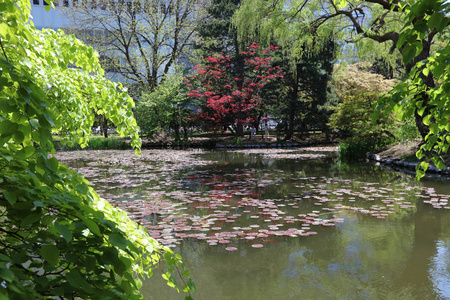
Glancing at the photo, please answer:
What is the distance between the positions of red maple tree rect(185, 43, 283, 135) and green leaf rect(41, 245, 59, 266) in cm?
2034

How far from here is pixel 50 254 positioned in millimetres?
1071

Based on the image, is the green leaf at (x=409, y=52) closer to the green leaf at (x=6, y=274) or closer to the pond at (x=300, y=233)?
the green leaf at (x=6, y=274)

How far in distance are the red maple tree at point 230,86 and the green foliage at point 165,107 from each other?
0.81m

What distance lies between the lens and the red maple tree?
847 inches

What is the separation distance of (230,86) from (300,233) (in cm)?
1859

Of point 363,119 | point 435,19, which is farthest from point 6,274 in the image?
point 363,119

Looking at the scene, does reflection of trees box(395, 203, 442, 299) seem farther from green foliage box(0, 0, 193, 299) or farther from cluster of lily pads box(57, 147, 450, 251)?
green foliage box(0, 0, 193, 299)

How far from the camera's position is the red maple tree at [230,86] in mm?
21516

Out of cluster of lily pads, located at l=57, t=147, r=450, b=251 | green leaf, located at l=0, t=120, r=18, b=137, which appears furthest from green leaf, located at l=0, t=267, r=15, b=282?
cluster of lily pads, located at l=57, t=147, r=450, b=251

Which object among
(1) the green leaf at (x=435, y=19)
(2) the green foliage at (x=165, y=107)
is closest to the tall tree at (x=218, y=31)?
(2) the green foliage at (x=165, y=107)

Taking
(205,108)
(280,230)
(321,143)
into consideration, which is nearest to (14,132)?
(280,230)

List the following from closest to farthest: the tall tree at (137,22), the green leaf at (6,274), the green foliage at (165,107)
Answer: the green leaf at (6,274), the green foliage at (165,107), the tall tree at (137,22)

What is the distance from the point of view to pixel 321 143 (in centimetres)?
2348

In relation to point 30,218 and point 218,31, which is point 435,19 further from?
point 218,31
